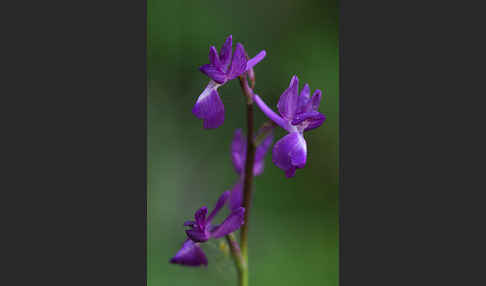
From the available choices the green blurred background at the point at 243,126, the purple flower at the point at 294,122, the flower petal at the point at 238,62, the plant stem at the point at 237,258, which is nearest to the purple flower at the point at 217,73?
the flower petal at the point at 238,62

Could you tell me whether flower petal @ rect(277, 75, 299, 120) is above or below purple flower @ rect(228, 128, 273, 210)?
above

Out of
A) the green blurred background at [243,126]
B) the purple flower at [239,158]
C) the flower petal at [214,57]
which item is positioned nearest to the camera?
the flower petal at [214,57]

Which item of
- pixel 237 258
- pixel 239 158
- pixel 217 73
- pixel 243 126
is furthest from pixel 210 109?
pixel 243 126

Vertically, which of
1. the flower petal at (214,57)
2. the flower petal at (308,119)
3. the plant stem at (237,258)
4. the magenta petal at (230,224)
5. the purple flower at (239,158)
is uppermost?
the flower petal at (214,57)

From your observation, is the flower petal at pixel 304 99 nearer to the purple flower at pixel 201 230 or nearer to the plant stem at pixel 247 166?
the plant stem at pixel 247 166

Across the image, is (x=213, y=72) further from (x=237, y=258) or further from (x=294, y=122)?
(x=237, y=258)

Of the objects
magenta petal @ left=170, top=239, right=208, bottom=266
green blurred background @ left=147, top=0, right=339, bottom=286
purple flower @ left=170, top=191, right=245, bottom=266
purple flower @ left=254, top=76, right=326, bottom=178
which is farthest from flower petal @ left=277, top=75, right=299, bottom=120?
green blurred background @ left=147, top=0, right=339, bottom=286

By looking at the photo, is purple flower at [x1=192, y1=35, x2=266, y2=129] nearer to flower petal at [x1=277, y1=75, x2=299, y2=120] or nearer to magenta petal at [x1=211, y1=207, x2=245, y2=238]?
flower petal at [x1=277, y1=75, x2=299, y2=120]
